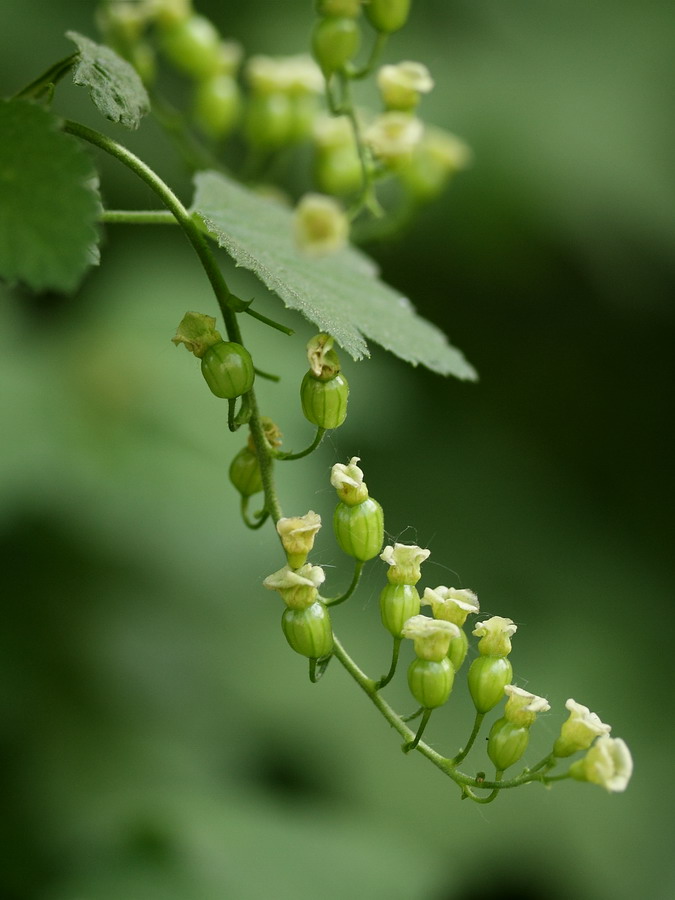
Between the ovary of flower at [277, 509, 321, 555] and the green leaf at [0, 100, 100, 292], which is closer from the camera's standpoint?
the green leaf at [0, 100, 100, 292]

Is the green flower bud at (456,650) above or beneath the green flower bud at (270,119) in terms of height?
beneath

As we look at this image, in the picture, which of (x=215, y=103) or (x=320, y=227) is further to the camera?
(x=215, y=103)

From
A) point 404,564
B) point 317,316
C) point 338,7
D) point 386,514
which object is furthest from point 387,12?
point 386,514

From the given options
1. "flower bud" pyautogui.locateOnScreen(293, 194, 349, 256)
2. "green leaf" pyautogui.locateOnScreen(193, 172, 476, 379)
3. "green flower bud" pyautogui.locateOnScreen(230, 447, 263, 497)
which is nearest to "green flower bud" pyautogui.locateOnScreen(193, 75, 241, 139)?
"green leaf" pyautogui.locateOnScreen(193, 172, 476, 379)

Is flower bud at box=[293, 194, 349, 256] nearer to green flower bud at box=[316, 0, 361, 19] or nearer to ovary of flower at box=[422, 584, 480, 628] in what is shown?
ovary of flower at box=[422, 584, 480, 628]

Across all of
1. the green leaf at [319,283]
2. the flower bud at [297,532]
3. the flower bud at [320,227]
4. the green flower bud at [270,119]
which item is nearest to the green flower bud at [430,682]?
the flower bud at [297,532]

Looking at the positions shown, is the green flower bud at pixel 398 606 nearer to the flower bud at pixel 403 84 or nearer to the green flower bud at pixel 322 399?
the green flower bud at pixel 322 399

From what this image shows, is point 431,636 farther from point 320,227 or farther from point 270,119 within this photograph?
point 270,119

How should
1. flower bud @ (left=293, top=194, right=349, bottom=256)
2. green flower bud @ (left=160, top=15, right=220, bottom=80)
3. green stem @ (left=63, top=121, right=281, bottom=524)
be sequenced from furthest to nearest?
green flower bud @ (left=160, top=15, right=220, bottom=80)
green stem @ (left=63, top=121, right=281, bottom=524)
flower bud @ (left=293, top=194, right=349, bottom=256)
